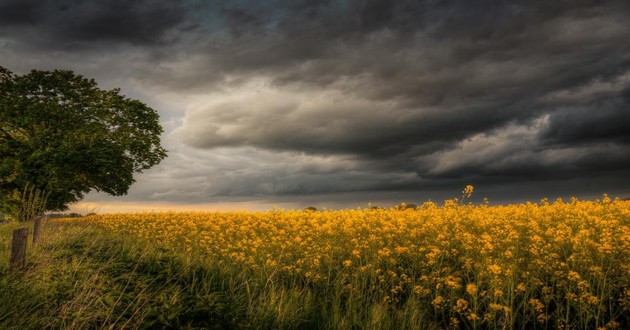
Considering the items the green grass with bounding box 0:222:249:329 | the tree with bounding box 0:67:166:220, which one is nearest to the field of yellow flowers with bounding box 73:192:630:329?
the green grass with bounding box 0:222:249:329

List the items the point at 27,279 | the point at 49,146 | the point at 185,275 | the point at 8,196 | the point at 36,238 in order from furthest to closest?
the point at 8,196 → the point at 49,146 → the point at 36,238 → the point at 185,275 → the point at 27,279

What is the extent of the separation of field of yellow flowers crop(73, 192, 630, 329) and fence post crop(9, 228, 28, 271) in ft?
14.1

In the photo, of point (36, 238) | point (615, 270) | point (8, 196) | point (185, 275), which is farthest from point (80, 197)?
point (615, 270)

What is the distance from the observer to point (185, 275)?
26.9 feet

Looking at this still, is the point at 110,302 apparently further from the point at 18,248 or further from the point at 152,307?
the point at 18,248

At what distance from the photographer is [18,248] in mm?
8211

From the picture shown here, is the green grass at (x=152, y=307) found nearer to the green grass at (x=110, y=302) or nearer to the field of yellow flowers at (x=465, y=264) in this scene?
the green grass at (x=110, y=302)

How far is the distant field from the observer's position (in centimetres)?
583

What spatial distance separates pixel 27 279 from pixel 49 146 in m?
23.4

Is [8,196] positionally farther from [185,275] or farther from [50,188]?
[185,275]

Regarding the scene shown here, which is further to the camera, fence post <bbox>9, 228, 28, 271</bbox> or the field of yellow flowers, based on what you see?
fence post <bbox>9, 228, 28, 271</bbox>

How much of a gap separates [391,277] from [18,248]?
7.59m

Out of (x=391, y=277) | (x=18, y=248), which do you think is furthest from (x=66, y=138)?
(x=391, y=277)

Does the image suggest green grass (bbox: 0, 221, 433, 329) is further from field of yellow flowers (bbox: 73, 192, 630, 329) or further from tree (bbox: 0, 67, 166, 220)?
tree (bbox: 0, 67, 166, 220)
